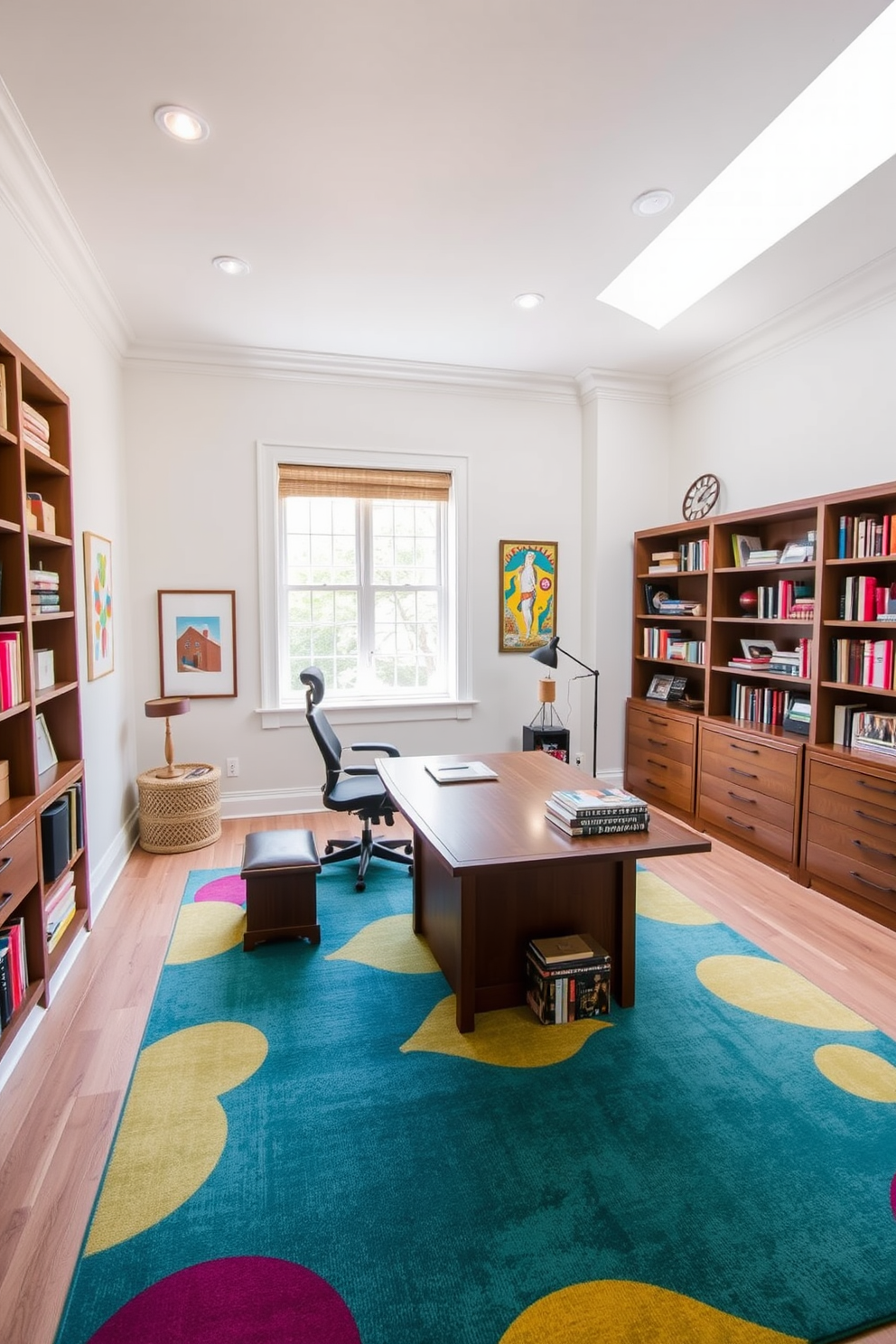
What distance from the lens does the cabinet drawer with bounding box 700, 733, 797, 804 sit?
348cm

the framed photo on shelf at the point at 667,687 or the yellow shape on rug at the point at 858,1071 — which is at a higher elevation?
the framed photo on shelf at the point at 667,687

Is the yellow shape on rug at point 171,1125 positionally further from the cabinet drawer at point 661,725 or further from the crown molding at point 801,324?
the crown molding at point 801,324

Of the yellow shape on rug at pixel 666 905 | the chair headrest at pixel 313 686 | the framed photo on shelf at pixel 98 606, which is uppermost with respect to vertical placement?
the framed photo on shelf at pixel 98 606

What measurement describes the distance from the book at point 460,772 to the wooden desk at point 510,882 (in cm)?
9

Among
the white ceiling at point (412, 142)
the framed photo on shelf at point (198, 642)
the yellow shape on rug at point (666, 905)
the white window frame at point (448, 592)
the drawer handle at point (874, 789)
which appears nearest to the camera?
the white ceiling at point (412, 142)

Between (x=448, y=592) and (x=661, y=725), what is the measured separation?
1.74 metres

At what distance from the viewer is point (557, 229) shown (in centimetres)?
295

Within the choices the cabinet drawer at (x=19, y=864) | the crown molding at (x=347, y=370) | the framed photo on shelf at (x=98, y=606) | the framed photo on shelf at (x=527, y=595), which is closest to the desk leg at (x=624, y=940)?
the cabinet drawer at (x=19, y=864)

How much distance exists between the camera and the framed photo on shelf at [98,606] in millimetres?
3252

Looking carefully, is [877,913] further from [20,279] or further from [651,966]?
[20,279]

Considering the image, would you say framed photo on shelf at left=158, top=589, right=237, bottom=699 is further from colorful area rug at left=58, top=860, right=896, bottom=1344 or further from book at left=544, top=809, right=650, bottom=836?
book at left=544, top=809, right=650, bottom=836

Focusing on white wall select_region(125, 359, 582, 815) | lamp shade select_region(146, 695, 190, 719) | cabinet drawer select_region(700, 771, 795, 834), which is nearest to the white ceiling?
white wall select_region(125, 359, 582, 815)

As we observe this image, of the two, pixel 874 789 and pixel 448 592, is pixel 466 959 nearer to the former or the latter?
pixel 874 789

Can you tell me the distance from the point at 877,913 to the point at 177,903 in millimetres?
3172
